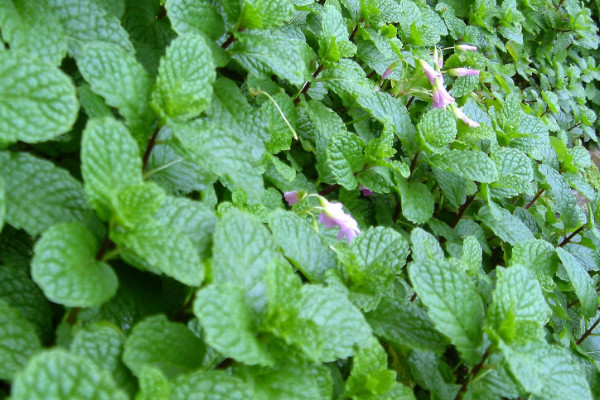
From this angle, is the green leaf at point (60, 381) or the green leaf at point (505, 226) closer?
the green leaf at point (60, 381)

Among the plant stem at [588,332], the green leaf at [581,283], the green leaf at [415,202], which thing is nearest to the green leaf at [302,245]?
the green leaf at [415,202]

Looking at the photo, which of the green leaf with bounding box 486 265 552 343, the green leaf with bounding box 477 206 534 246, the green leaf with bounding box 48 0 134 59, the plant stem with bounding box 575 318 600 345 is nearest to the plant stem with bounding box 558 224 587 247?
the green leaf with bounding box 477 206 534 246

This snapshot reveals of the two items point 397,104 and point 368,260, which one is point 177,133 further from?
point 397,104

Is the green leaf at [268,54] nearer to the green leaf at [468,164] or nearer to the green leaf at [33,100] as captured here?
the green leaf at [33,100]

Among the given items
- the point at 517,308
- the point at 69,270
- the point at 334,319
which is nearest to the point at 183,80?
the point at 69,270

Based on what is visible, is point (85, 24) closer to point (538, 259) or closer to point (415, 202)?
point (415, 202)
